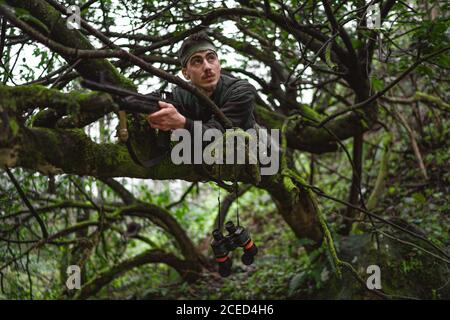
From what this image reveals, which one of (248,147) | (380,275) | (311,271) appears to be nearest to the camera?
(248,147)

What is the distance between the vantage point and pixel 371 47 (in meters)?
4.41

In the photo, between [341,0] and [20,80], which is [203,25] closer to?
[341,0]

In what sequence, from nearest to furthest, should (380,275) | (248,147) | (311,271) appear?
(248,147)
(380,275)
(311,271)

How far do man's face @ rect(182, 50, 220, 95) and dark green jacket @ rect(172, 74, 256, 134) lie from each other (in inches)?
2.5

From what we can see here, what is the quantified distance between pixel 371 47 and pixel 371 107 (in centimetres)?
84

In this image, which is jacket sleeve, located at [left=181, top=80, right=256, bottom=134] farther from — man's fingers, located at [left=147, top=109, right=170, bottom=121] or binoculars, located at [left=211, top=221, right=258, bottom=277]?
binoculars, located at [left=211, top=221, right=258, bottom=277]

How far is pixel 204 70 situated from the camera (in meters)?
3.28

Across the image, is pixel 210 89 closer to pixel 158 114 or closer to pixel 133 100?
pixel 158 114

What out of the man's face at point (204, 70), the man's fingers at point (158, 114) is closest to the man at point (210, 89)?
the man's face at point (204, 70)

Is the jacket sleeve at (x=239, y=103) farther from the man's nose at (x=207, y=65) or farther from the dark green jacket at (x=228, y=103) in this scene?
the man's nose at (x=207, y=65)

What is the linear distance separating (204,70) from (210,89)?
15cm

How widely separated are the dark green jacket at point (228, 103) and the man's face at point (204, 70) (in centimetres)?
6
